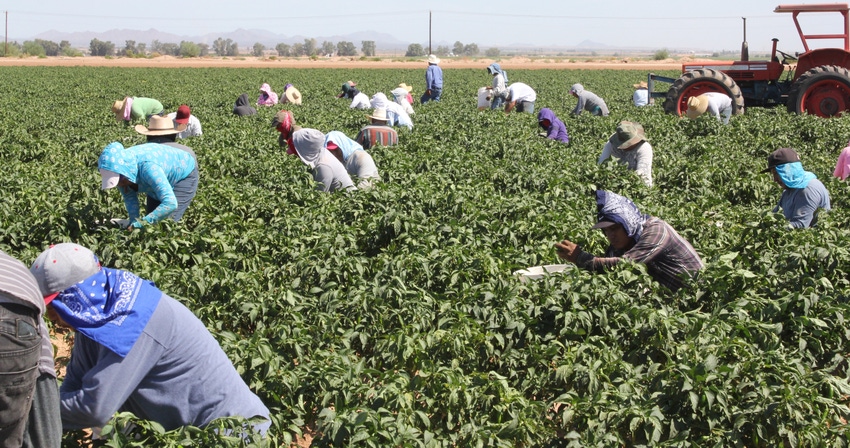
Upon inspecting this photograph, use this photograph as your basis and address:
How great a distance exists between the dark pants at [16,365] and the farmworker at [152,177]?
3.37 metres

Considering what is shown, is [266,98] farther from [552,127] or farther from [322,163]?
[322,163]

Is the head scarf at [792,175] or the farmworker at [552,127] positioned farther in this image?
the farmworker at [552,127]

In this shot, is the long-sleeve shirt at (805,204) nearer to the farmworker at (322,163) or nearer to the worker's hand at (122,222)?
the farmworker at (322,163)

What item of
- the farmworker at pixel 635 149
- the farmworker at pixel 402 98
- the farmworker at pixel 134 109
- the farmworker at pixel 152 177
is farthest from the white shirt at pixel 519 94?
the farmworker at pixel 152 177

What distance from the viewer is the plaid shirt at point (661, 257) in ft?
15.8

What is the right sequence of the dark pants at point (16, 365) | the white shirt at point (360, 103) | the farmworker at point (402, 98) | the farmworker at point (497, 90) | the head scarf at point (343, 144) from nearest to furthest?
the dark pants at point (16, 365), the head scarf at point (343, 144), the farmworker at point (402, 98), the white shirt at point (360, 103), the farmworker at point (497, 90)

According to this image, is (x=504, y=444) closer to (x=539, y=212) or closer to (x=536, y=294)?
(x=536, y=294)

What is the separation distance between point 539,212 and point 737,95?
34.8 ft

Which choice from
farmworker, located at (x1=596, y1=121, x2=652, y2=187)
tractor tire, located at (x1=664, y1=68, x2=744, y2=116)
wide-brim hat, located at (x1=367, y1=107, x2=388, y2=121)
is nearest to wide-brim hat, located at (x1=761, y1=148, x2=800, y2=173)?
farmworker, located at (x1=596, y1=121, x2=652, y2=187)

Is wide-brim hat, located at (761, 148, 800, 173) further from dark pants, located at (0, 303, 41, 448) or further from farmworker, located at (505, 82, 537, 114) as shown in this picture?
farmworker, located at (505, 82, 537, 114)

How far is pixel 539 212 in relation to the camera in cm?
663

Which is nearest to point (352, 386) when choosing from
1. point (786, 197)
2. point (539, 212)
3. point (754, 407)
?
point (754, 407)

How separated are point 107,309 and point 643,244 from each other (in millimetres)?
3261

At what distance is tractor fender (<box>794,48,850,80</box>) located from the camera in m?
15.8
